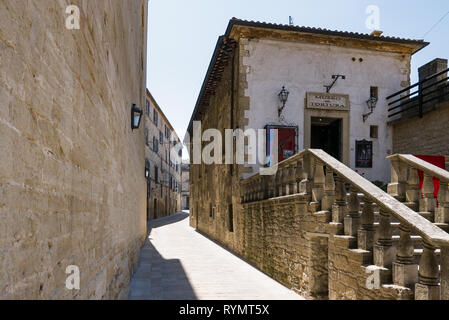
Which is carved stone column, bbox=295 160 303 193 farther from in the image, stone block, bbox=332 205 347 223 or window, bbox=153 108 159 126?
window, bbox=153 108 159 126

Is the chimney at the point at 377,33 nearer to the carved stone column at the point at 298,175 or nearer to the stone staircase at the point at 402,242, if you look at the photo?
the stone staircase at the point at 402,242

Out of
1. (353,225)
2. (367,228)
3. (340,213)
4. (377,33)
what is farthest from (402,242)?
(377,33)

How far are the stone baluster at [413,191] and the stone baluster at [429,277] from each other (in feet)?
8.79

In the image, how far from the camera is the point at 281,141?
11.0m

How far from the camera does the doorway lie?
11938 mm

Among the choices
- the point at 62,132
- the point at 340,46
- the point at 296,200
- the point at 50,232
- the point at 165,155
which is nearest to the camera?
the point at 50,232

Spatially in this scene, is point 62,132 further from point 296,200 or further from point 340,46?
point 340,46

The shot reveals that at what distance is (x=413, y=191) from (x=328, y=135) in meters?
6.94

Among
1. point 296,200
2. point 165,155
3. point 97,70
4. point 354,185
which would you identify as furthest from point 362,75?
point 165,155

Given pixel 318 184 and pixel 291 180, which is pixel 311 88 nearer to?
pixel 291 180

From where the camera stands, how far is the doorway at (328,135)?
11.9m

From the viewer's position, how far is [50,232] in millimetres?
1866

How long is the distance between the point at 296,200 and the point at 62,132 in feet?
17.1

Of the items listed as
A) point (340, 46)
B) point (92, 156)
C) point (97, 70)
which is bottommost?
point (92, 156)
